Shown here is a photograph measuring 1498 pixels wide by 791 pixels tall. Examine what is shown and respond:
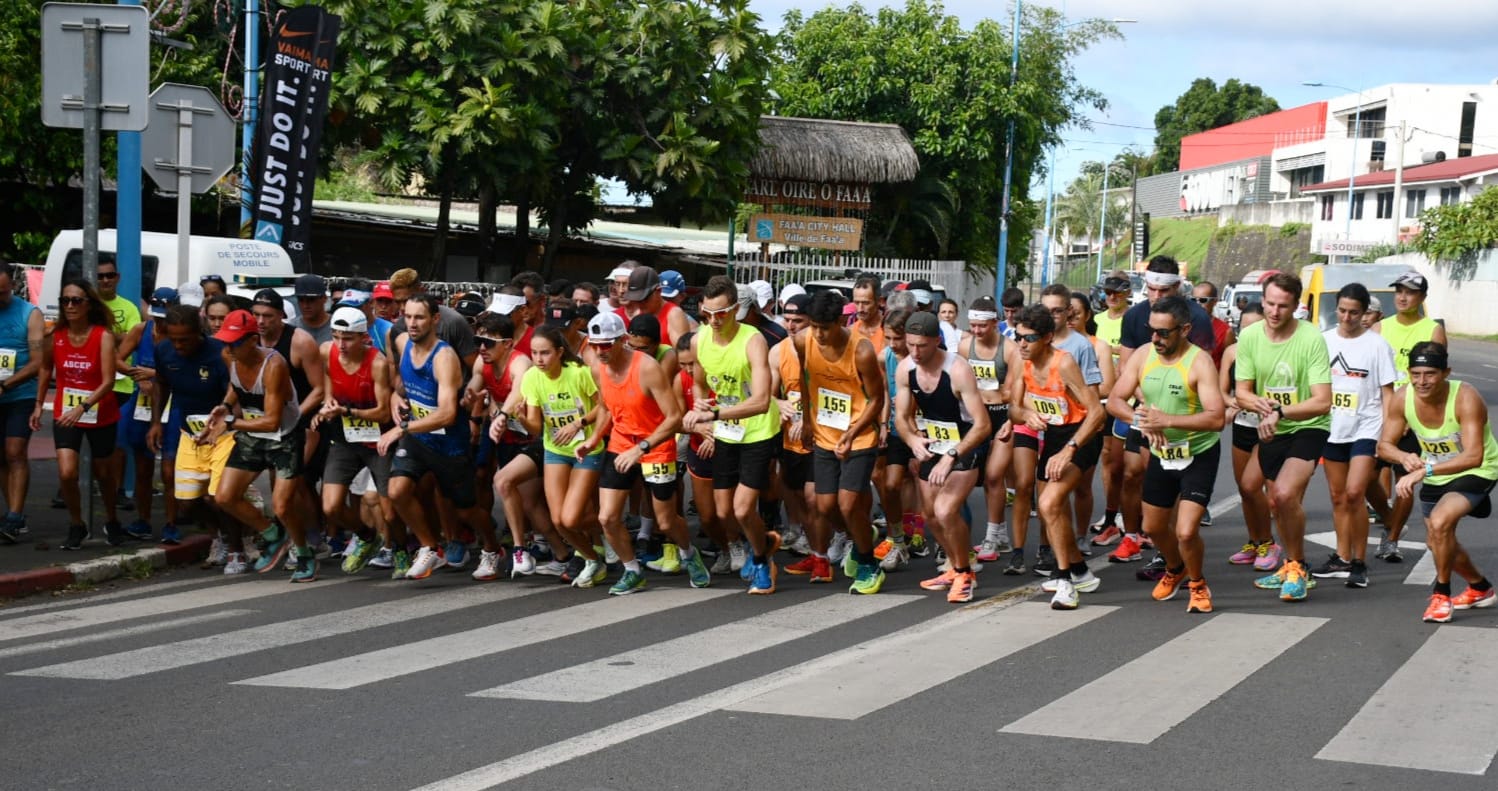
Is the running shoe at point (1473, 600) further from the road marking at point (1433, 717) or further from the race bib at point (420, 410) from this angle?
the race bib at point (420, 410)

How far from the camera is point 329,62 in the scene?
18000 millimetres

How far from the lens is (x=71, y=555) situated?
10.4m

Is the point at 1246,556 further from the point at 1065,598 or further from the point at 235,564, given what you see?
the point at 235,564

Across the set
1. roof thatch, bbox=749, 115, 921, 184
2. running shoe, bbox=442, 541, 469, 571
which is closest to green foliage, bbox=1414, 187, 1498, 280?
roof thatch, bbox=749, 115, 921, 184

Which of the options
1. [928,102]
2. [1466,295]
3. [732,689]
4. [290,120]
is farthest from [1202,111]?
[732,689]

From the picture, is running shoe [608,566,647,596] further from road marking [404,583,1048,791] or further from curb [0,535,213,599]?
curb [0,535,213,599]

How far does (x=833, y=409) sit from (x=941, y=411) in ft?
2.26

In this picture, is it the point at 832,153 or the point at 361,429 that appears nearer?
the point at 361,429

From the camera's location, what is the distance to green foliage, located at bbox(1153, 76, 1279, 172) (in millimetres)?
109000

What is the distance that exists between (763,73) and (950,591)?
19128mm

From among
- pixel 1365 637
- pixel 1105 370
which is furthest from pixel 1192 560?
pixel 1105 370

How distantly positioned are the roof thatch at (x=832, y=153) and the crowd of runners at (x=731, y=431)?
68.8 ft

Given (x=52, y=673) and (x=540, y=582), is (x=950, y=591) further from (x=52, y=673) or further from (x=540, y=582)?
(x=52, y=673)

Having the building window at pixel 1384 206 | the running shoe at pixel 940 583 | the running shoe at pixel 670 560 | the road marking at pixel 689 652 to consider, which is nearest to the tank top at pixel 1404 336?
the running shoe at pixel 940 583
